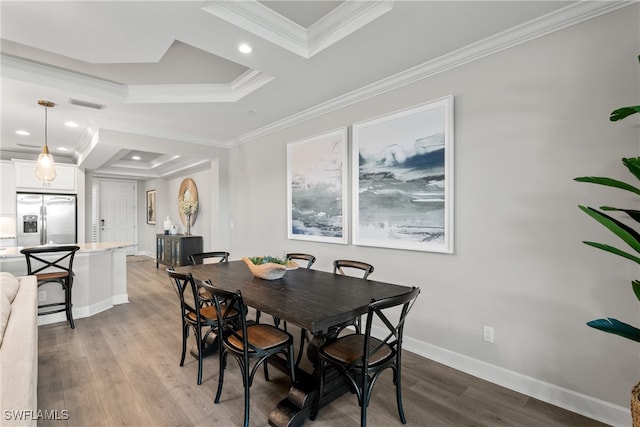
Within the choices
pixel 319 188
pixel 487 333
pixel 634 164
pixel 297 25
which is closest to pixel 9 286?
pixel 319 188

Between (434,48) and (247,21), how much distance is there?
1.49m

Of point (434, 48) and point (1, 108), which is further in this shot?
point (1, 108)

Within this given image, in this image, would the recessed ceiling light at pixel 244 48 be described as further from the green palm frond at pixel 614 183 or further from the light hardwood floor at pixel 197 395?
the light hardwood floor at pixel 197 395

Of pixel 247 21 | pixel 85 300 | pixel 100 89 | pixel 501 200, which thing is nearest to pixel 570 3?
pixel 501 200

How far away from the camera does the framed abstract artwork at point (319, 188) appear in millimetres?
3545

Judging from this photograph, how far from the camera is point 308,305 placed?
6.05 ft

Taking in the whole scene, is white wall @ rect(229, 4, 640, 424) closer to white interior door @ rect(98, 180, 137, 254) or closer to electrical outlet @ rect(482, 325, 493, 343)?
electrical outlet @ rect(482, 325, 493, 343)

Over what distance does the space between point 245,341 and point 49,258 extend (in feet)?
11.6

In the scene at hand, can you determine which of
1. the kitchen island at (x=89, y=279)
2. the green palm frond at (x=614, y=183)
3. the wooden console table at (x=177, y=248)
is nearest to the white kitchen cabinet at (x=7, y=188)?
the kitchen island at (x=89, y=279)

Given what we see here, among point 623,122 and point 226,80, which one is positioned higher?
point 226,80

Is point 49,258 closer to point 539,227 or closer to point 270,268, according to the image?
point 270,268

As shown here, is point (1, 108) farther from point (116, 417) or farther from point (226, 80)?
point (116, 417)

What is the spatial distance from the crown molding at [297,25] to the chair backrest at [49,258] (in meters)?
3.25

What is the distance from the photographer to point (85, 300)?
402 cm
